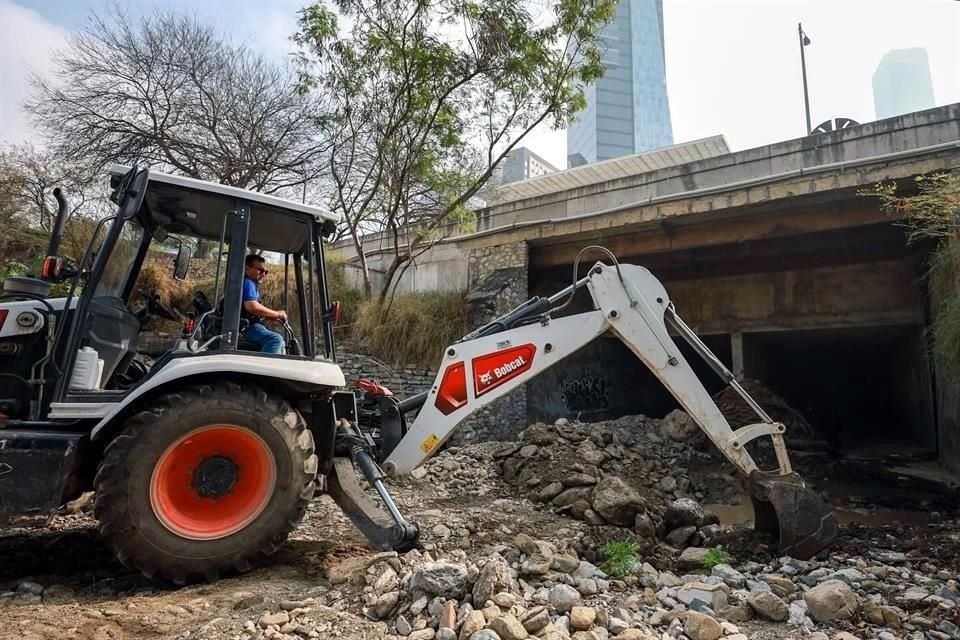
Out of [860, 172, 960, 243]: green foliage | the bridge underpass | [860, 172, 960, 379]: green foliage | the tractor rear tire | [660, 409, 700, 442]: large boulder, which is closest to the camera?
the tractor rear tire

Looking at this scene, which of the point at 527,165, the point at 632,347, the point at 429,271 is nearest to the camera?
the point at 632,347

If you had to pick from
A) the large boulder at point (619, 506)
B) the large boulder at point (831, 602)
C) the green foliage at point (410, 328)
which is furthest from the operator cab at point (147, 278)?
the green foliage at point (410, 328)

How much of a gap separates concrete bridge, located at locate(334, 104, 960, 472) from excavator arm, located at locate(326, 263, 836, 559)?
87.8 inches

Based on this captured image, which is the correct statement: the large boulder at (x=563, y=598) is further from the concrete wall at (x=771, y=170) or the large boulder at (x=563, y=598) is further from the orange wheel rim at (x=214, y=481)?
the concrete wall at (x=771, y=170)

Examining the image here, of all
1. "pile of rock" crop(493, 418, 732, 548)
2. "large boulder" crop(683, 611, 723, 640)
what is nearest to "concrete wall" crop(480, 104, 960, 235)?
"pile of rock" crop(493, 418, 732, 548)

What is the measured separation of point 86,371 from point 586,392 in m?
10.5

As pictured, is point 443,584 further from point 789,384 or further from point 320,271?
point 789,384

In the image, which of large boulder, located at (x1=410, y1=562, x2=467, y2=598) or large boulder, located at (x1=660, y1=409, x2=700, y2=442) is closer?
large boulder, located at (x1=410, y1=562, x2=467, y2=598)

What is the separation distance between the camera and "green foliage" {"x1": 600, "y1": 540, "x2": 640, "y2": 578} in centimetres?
342

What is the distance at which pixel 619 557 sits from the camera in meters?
3.58

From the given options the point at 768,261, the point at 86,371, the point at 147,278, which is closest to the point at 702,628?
the point at 86,371

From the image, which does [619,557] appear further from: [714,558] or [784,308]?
[784,308]

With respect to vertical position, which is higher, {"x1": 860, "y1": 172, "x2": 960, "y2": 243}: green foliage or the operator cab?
{"x1": 860, "y1": 172, "x2": 960, "y2": 243}: green foliage

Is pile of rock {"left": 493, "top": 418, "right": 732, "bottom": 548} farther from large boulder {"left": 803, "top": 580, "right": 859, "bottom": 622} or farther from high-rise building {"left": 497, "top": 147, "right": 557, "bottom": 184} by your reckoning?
high-rise building {"left": 497, "top": 147, "right": 557, "bottom": 184}
